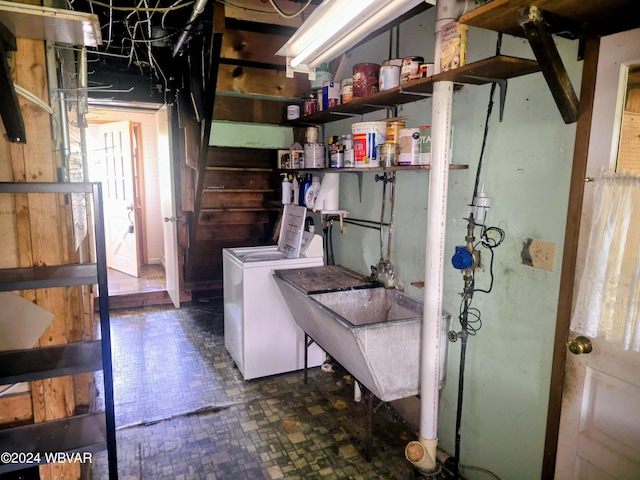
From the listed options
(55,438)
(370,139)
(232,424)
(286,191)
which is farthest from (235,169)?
(55,438)

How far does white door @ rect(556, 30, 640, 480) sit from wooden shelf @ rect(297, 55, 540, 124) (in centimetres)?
26

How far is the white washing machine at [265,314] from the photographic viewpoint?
283 cm

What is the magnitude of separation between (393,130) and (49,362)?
1.71 metres

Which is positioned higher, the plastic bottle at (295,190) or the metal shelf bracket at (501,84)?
the metal shelf bracket at (501,84)

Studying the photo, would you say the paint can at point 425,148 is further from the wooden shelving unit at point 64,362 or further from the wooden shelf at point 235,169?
the wooden shelf at point 235,169

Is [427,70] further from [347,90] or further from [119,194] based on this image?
[119,194]

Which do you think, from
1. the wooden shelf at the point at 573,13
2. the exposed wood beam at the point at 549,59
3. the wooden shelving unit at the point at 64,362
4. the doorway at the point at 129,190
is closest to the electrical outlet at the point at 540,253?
the exposed wood beam at the point at 549,59

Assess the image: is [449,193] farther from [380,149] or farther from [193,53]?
[193,53]

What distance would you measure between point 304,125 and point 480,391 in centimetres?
214

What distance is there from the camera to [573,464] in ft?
4.79

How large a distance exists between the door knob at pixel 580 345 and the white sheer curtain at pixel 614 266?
0.20 ft

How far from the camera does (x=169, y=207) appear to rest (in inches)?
167

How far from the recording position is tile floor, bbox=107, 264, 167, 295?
4.71 m

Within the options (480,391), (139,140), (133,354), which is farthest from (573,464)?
(139,140)
